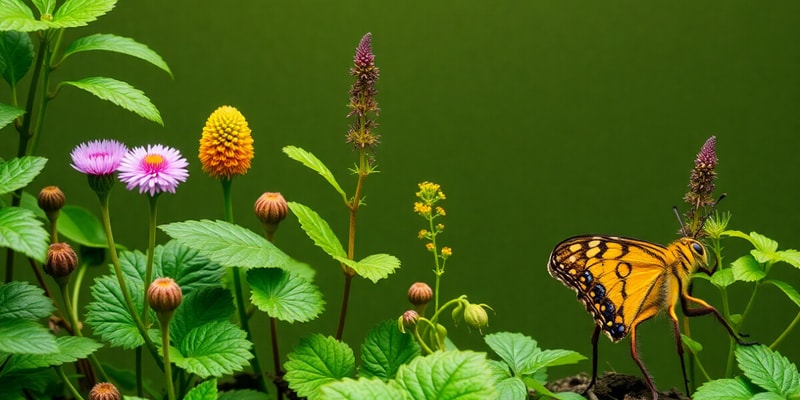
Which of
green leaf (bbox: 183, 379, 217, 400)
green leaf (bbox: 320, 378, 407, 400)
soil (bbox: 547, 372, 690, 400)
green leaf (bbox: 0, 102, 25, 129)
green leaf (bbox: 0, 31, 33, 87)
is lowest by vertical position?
soil (bbox: 547, 372, 690, 400)

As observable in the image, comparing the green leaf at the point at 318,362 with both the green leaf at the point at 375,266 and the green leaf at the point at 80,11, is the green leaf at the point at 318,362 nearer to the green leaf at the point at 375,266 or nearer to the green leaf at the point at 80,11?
the green leaf at the point at 375,266

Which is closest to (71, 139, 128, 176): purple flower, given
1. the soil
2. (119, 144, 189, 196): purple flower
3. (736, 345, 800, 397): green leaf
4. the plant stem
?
(119, 144, 189, 196): purple flower

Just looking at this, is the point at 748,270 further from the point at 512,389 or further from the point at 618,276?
the point at 512,389

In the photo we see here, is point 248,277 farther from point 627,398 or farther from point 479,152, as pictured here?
point 479,152

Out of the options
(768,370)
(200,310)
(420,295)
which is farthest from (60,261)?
(768,370)

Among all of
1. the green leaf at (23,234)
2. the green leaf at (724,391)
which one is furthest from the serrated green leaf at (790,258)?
the green leaf at (23,234)

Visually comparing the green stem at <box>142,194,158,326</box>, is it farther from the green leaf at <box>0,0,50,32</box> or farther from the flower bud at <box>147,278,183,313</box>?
the green leaf at <box>0,0,50,32</box>
